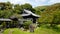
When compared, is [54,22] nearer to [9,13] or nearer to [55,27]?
[55,27]

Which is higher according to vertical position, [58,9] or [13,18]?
[58,9]

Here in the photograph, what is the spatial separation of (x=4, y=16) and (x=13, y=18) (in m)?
7.65

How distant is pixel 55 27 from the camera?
26.5 metres

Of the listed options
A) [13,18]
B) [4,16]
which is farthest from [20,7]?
[13,18]

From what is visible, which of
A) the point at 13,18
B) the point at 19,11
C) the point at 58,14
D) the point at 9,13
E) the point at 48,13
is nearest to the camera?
the point at 58,14

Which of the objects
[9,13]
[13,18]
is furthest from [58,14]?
[9,13]

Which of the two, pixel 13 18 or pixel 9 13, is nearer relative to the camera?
pixel 13 18

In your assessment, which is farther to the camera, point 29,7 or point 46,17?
point 29,7

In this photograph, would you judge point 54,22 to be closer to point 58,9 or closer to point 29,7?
point 58,9

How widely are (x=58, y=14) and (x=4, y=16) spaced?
25.1 meters

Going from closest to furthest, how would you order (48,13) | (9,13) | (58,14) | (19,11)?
(58,14), (48,13), (9,13), (19,11)

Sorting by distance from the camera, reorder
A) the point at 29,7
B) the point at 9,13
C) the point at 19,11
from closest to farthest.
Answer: the point at 9,13 < the point at 19,11 < the point at 29,7

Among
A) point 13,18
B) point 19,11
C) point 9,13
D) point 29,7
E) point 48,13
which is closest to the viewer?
point 48,13

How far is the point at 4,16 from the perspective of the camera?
48.2 m
